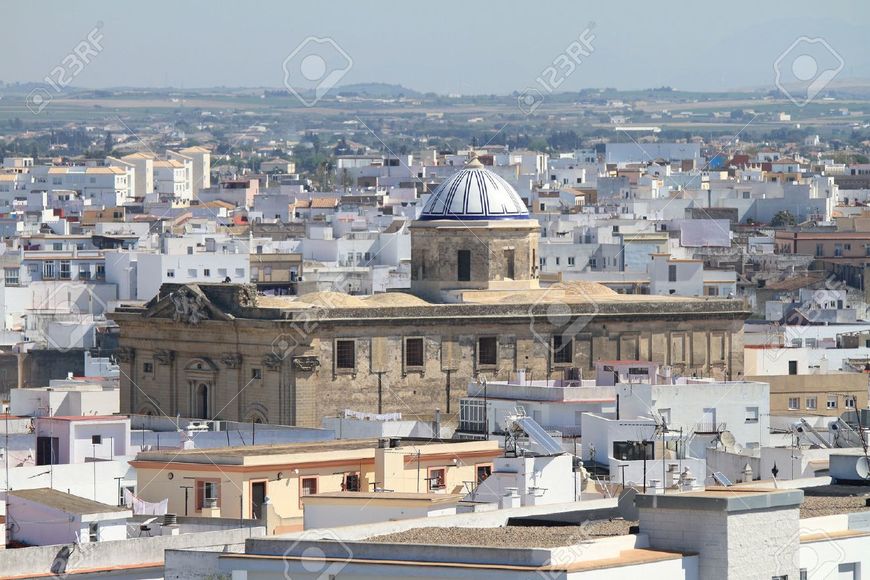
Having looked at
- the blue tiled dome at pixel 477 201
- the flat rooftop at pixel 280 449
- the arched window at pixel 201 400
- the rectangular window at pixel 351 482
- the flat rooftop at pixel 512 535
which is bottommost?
the arched window at pixel 201 400

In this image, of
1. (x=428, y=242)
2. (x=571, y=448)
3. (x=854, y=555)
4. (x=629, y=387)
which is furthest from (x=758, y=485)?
(x=428, y=242)

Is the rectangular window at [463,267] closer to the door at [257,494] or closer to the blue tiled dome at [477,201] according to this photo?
the blue tiled dome at [477,201]

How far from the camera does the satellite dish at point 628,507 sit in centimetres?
2427

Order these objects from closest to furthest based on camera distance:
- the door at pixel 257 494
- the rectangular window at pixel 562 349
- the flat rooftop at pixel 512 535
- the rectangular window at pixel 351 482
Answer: the flat rooftop at pixel 512 535
the door at pixel 257 494
the rectangular window at pixel 351 482
the rectangular window at pixel 562 349

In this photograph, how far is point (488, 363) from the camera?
55.2m

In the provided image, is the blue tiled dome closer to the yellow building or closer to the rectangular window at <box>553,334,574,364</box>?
the rectangular window at <box>553,334,574,364</box>

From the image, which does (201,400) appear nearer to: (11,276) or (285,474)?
(285,474)

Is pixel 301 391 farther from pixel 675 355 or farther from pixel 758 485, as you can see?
pixel 758 485

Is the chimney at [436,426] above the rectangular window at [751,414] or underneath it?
underneath

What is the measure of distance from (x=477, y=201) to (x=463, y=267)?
3.92 feet

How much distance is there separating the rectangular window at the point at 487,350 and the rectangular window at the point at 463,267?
228cm

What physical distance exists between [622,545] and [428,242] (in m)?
35.0

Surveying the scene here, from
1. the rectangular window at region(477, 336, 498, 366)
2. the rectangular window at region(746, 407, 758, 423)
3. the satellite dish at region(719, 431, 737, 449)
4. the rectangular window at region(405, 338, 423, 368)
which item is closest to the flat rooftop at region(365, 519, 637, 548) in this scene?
the satellite dish at region(719, 431, 737, 449)

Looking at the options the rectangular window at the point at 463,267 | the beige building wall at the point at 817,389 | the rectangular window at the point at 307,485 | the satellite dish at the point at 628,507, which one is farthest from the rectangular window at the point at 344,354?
the satellite dish at the point at 628,507
